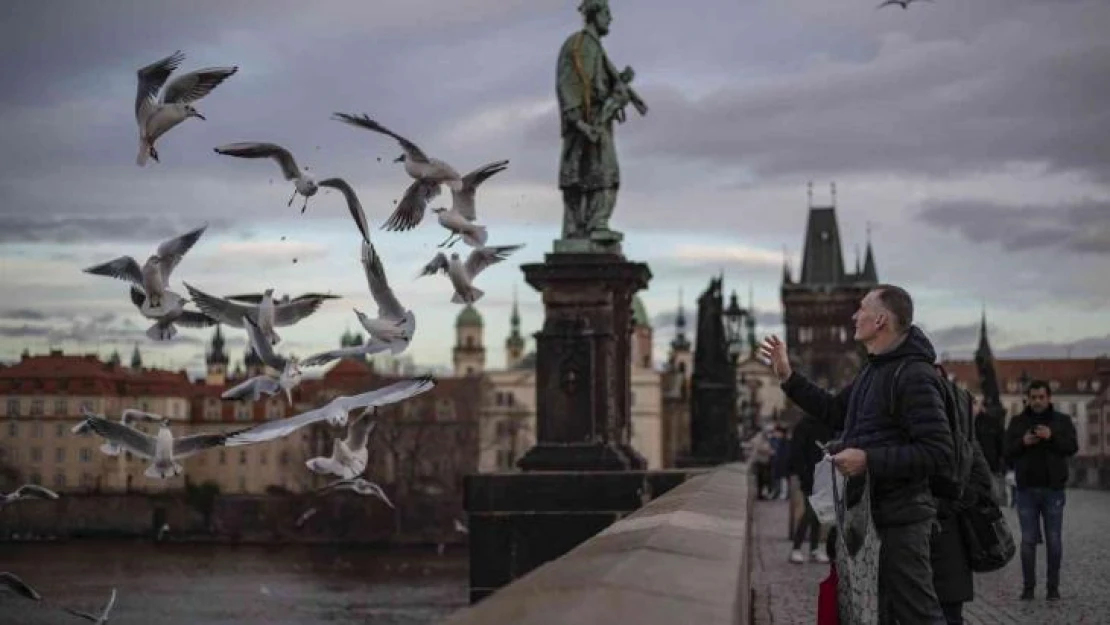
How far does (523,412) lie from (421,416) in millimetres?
30966

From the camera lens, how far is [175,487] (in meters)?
103

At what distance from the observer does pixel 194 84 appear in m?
10.6

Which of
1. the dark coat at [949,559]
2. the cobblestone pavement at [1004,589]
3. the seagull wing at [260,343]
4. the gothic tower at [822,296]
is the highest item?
the gothic tower at [822,296]

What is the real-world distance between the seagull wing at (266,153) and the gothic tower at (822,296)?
560 ft

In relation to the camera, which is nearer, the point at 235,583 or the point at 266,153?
the point at 266,153

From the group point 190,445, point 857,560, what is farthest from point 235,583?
point 857,560

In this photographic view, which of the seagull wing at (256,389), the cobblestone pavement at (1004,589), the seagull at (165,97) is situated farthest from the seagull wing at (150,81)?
the cobblestone pavement at (1004,589)

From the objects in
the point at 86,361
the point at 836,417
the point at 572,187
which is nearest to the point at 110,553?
the point at 86,361

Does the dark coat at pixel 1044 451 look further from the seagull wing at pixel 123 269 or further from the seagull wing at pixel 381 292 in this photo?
the seagull wing at pixel 123 269

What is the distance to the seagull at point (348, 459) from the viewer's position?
39.2 ft

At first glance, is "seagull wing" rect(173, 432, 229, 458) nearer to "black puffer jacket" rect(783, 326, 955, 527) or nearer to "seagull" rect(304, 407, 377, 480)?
"seagull" rect(304, 407, 377, 480)

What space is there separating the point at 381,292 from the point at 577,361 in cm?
552

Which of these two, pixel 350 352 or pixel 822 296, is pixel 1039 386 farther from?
pixel 822 296

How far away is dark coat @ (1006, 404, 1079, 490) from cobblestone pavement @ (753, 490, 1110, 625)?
2.61 feet
